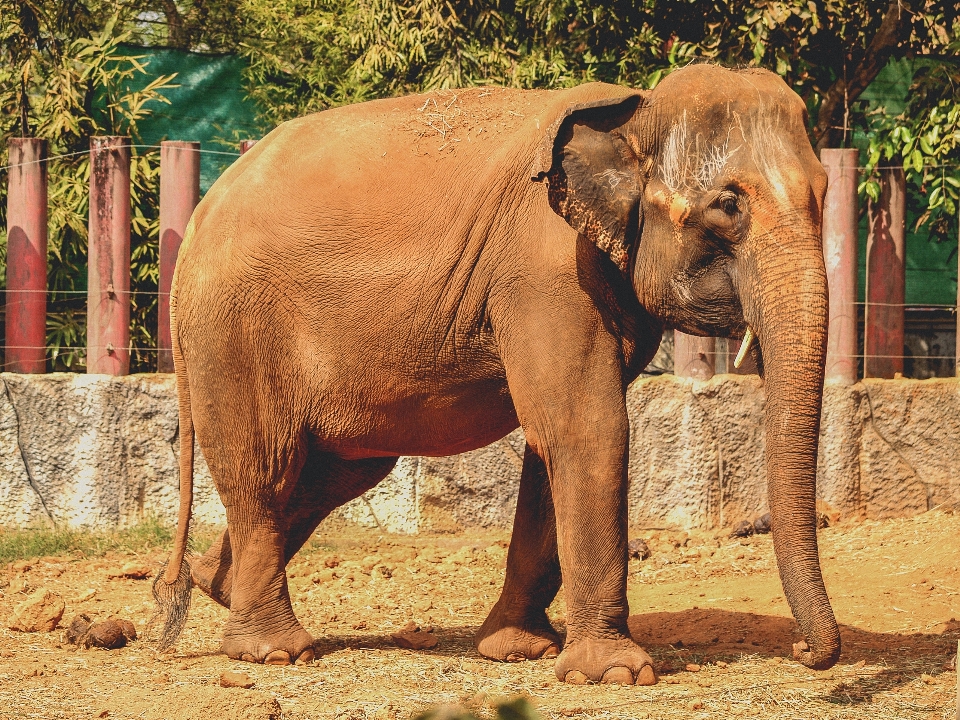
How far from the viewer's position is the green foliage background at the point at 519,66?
916 centimetres

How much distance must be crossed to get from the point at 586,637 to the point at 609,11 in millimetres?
5677

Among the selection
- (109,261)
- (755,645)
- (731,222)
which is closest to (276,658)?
(755,645)

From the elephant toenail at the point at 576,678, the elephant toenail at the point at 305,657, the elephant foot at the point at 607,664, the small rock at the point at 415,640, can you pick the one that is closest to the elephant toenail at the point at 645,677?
the elephant foot at the point at 607,664

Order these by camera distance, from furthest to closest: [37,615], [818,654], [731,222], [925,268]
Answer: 1. [925,268]
2. [37,615]
3. [731,222]
4. [818,654]

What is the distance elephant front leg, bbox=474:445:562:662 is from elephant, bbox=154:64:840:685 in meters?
0.01

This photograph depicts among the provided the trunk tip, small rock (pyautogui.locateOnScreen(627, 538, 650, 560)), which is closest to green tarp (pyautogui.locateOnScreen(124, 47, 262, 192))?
small rock (pyautogui.locateOnScreen(627, 538, 650, 560))

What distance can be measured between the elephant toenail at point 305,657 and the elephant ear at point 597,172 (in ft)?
6.79

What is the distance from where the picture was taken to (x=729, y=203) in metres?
4.89

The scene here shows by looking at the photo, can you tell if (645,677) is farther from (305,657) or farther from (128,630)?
(128,630)

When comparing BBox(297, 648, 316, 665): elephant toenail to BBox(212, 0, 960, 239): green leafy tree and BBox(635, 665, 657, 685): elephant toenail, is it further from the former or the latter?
BBox(212, 0, 960, 239): green leafy tree

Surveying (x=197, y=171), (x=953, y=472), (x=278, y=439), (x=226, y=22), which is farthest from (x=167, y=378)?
(x=226, y=22)

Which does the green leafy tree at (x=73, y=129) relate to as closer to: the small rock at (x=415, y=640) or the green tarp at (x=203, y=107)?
the green tarp at (x=203, y=107)

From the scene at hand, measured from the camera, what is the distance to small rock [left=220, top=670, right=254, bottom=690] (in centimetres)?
516

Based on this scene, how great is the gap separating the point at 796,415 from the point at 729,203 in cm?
79
